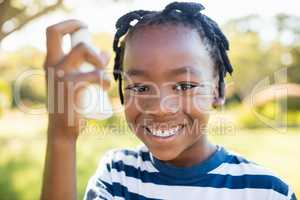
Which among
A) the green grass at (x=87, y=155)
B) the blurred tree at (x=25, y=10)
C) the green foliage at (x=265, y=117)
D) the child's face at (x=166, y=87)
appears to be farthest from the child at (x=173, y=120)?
the green foliage at (x=265, y=117)

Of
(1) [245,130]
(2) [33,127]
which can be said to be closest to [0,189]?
(2) [33,127]

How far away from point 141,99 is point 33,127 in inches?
380

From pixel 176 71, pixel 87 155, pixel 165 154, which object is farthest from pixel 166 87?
pixel 87 155

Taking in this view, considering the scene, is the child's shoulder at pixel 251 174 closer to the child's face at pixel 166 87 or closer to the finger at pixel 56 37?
the child's face at pixel 166 87

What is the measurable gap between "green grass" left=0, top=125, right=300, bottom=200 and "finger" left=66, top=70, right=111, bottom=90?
321 centimetres

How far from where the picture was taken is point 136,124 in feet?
4.93

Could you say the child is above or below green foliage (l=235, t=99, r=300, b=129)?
above

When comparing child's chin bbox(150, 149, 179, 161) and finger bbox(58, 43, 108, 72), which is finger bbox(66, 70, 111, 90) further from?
child's chin bbox(150, 149, 179, 161)

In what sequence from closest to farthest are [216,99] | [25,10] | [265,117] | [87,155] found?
1. [216,99]
2. [25,10]
3. [87,155]
4. [265,117]

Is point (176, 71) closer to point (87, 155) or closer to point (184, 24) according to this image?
point (184, 24)

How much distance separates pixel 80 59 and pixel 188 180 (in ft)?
2.22

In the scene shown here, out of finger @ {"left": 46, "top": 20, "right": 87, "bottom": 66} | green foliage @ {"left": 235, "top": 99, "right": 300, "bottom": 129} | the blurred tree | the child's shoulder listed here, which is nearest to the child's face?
the child's shoulder

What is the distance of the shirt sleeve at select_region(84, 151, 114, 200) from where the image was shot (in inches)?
59.4

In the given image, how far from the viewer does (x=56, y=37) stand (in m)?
1.07
